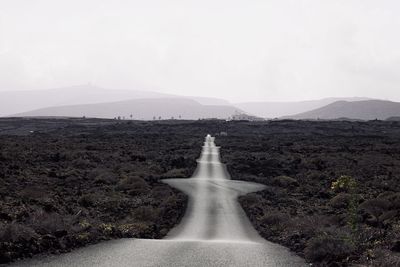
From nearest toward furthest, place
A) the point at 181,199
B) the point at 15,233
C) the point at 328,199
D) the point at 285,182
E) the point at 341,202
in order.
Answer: the point at 15,233 < the point at 341,202 < the point at 181,199 < the point at 328,199 < the point at 285,182

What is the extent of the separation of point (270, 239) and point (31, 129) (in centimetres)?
11746

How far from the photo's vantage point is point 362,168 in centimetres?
5447

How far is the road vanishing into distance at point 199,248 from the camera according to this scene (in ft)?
57.7

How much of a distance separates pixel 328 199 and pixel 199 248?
20.8 metres

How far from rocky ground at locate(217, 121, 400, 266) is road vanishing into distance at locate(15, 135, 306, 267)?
1.17 metres

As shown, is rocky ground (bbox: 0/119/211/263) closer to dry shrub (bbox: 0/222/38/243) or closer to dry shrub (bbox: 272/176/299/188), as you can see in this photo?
dry shrub (bbox: 0/222/38/243)

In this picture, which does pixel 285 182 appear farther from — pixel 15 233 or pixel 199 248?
pixel 15 233

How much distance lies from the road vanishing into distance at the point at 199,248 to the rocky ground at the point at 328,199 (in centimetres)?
117

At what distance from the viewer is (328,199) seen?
127ft

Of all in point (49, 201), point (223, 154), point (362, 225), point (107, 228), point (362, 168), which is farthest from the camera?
point (223, 154)

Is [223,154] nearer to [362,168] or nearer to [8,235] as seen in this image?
[362,168]

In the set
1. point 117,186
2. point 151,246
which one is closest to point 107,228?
point 151,246

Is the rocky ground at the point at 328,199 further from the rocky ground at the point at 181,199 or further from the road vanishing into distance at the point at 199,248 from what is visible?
the road vanishing into distance at the point at 199,248

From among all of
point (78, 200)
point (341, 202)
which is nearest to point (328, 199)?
point (341, 202)
